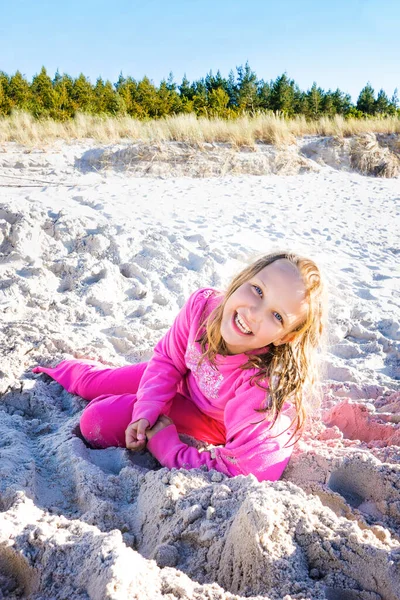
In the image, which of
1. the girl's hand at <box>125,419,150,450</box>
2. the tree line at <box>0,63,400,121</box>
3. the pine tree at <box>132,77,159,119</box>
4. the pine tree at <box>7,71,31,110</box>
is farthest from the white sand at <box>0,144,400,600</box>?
the pine tree at <box>7,71,31,110</box>

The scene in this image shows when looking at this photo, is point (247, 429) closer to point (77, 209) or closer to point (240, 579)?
point (240, 579)

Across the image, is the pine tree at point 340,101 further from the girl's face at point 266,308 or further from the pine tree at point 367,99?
the girl's face at point 266,308

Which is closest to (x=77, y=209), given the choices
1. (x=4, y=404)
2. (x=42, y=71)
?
(x=4, y=404)

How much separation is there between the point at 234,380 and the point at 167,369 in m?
0.32

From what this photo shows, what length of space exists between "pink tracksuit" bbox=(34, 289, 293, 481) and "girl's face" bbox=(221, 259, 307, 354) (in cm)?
16

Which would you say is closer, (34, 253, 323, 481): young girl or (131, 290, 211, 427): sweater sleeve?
(34, 253, 323, 481): young girl

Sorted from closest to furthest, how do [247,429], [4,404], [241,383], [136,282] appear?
1. [247,429]
2. [241,383]
3. [4,404]
4. [136,282]

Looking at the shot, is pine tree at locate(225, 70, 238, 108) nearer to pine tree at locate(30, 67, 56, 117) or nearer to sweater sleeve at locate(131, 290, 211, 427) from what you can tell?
pine tree at locate(30, 67, 56, 117)

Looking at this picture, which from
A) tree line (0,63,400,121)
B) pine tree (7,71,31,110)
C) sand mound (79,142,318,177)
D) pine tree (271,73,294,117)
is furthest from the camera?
pine tree (271,73,294,117)

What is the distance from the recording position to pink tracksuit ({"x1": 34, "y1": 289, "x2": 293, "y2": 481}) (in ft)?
5.90

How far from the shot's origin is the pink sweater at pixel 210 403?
178 cm

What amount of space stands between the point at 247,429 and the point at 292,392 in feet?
0.83

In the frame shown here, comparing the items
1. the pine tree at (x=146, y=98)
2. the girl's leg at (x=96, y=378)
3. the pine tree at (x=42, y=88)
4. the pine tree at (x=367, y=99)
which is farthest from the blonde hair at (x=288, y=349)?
the pine tree at (x=367, y=99)

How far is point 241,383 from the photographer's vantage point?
1.93 m
